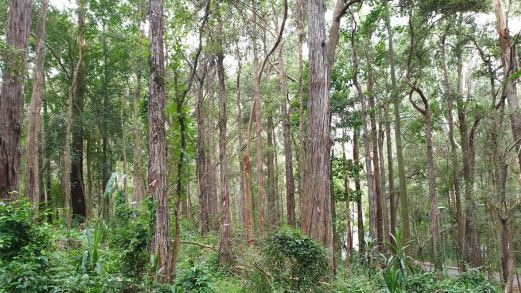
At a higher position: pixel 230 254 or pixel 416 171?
pixel 416 171

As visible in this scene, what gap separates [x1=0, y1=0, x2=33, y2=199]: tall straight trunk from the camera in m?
6.68

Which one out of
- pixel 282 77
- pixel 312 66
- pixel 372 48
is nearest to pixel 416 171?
pixel 372 48

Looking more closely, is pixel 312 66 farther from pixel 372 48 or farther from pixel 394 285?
pixel 372 48

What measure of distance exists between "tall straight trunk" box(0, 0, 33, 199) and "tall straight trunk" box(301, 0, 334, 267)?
4.93m

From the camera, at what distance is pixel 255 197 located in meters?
29.7

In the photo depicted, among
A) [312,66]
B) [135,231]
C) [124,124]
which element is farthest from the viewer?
[124,124]

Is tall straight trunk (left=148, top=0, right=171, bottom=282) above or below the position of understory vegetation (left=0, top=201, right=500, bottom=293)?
above

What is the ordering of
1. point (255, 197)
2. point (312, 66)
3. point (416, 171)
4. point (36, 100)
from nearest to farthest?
1. point (312, 66)
2. point (36, 100)
3. point (416, 171)
4. point (255, 197)

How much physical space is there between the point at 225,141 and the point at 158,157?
20.0 ft

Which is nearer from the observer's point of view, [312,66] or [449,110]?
[312,66]

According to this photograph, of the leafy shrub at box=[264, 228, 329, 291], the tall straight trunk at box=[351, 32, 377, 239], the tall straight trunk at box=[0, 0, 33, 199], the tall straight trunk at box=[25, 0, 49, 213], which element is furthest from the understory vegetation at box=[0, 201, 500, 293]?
the tall straight trunk at box=[351, 32, 377, 239]

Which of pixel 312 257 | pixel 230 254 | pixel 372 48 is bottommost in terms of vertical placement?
pixel 230 254

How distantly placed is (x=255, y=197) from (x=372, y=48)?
1499 cm

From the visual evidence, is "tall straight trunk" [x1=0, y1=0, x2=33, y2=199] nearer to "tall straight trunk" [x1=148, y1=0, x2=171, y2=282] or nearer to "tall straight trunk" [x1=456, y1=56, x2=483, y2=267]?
"tall straight trunk" [x1=148, y1=0, x2=171, y2=282]
